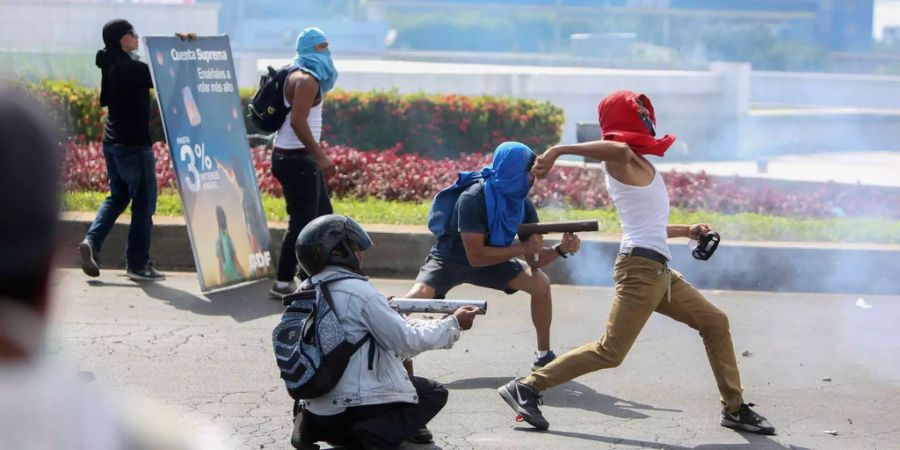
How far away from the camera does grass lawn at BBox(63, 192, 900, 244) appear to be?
9336mm

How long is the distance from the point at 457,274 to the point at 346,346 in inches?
59.8

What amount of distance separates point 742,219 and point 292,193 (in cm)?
384

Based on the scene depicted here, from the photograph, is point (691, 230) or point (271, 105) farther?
point (271, 105)

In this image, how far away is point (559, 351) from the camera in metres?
7.03

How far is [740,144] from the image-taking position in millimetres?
23500

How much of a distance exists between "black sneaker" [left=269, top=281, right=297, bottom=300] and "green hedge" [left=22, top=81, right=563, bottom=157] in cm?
611

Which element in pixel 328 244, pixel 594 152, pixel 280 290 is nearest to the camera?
pixel 328 244

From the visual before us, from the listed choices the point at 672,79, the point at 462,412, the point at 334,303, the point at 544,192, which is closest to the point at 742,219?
the point at 544,192

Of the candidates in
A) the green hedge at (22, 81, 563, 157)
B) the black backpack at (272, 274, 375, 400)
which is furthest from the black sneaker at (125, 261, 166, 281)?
the green hedge at (22, 81, 563, 157)

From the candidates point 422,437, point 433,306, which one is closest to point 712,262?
point 422,437

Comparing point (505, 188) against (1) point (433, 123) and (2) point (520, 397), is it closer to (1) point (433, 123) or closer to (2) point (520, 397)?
(2) point (520, 397)

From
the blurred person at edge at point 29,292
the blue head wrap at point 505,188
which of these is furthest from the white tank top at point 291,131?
the blurred person at edge at point 29,292

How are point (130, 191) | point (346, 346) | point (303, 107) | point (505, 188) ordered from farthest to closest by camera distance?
1. point (130, 191)
2. point (303, 107)
3. point (505, 188)
4. point (346, 346)

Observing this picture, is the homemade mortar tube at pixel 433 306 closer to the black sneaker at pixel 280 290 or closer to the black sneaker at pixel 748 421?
the black sneaker at pixel 748 421
